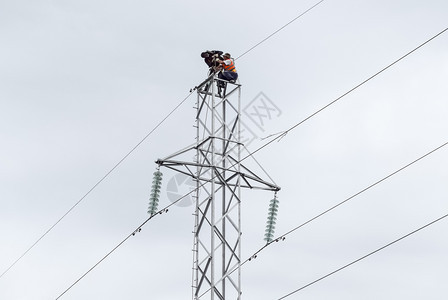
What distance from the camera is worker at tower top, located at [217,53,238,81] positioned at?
2895cm

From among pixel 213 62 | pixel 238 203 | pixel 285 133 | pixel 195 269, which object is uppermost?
pixel 213 62

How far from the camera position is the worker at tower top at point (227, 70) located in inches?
1140

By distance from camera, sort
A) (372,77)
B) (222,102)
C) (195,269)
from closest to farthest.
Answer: (372,77)
(195,269)
(222,102)

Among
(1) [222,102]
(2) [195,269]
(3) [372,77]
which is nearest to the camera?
(3) [372,77]

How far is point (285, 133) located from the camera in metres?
27.6

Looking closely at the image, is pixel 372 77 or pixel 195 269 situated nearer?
pixel 372 77

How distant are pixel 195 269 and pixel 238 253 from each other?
4.30 feet

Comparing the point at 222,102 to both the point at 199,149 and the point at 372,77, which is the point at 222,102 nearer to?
the point at 199,149

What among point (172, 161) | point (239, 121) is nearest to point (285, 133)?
point (239, 121)

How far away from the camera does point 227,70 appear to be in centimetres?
2905

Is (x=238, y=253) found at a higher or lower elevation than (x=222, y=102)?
lower

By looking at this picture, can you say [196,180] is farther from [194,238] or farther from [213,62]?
[213,62]

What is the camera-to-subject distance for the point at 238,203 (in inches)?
1071

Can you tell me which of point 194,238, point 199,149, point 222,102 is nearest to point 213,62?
point 222,102
